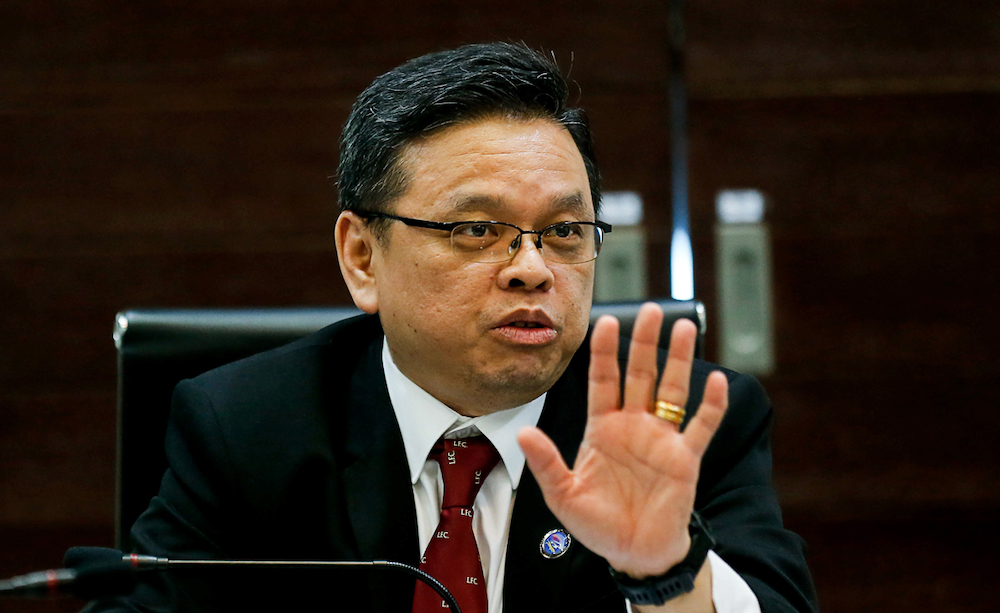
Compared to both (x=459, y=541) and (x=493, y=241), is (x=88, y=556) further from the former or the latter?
(x=493, y=241)

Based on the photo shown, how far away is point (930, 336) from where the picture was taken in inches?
106

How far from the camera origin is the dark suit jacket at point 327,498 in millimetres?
1382

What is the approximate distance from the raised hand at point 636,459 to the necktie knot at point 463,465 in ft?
1.16

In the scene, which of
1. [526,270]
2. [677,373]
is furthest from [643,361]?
[526,270]

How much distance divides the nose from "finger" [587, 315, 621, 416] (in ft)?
1.10

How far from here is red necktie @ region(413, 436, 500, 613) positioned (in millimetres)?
1356

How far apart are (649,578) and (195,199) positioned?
2.09 metres

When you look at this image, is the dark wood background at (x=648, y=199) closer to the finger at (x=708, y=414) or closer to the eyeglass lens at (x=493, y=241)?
the eyeglass lens at (x=493, y=241)

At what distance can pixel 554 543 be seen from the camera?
1.39 meters

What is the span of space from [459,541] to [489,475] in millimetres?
131

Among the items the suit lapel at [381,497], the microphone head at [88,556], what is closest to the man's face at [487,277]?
the suit lapel at [381,497]

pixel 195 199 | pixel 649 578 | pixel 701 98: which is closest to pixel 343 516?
pixel 649 578

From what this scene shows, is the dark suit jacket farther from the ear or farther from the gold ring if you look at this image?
the gold ring

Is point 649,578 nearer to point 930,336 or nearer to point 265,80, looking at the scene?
point 930,336
